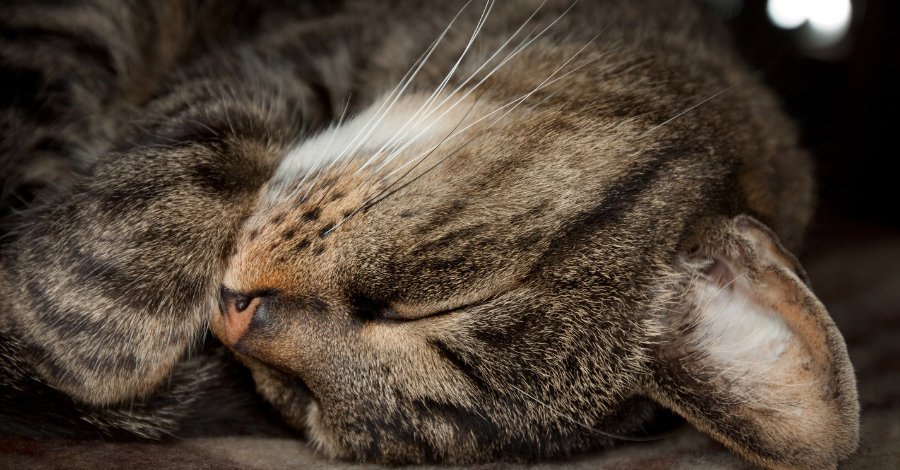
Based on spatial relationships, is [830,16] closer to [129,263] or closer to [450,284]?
[450,284]

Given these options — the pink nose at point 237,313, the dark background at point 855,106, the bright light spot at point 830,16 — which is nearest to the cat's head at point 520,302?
the pink nose at point 237,313

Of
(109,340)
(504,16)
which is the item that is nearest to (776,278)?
(504,16)

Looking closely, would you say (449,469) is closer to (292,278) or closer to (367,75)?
(292,278)

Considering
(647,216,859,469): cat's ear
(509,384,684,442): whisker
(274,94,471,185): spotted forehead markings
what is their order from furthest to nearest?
(274,94,471,185): spotted forehead markings
(509,384,684,442): whisker
(647,216,859,469): cat's ear

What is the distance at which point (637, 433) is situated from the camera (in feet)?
4.24

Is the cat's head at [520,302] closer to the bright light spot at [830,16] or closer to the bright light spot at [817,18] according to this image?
the bright light spot at [817,18]

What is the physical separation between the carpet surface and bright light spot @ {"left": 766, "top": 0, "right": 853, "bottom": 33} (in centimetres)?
113

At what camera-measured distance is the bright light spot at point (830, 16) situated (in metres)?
2.40

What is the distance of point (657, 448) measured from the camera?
1.28m

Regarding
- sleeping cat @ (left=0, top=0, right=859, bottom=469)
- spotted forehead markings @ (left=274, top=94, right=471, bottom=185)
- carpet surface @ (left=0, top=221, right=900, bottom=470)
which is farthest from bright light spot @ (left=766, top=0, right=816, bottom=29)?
spotted forehead markings @ (left=274, top=94, right=471, bottom=185)

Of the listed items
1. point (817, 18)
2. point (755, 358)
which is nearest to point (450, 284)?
point (755, 358)

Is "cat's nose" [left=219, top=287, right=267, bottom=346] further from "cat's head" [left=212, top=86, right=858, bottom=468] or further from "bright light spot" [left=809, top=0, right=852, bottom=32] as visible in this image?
"bright light spot" [left=809, top=0, right=852, bottom=32]

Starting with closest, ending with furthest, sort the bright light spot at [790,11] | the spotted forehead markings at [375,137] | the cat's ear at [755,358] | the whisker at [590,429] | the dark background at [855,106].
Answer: the cat's ear at [755,358], the whisker at [590,429], the spotted forehead markings at [375,137], the dark background at [855,106], the bright light spot at [790,11]

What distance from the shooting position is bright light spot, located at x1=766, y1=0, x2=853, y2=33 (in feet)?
7.76
